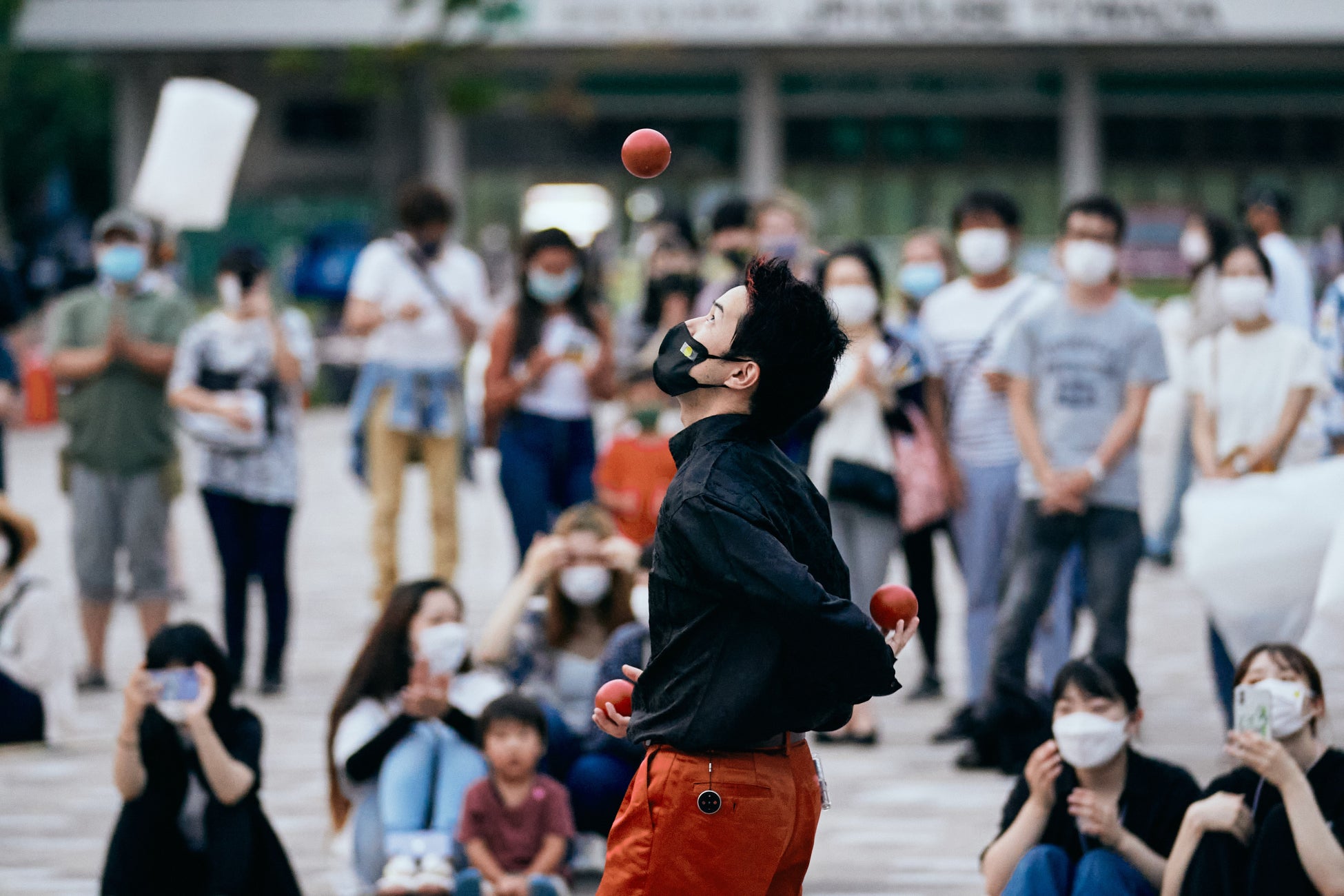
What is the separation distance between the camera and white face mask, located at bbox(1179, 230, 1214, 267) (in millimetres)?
10008

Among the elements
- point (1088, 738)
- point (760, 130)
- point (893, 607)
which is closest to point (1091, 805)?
point (1088, 738)

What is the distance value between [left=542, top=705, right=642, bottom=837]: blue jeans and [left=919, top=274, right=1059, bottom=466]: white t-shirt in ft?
7.22

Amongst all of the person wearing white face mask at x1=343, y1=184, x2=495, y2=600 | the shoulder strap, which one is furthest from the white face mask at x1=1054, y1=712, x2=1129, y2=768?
the person wearing white face mask at x1=343, y1=184, x2=495, y2=600

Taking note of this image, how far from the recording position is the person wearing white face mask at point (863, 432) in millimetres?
6980

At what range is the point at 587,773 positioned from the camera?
5555mm

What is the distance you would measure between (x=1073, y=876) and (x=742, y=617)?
158cm

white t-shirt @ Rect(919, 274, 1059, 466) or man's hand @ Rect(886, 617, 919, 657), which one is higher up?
white t-shirt @ Rect(919, 274, 1059, 466)

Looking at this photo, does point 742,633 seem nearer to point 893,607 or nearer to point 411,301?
point 893,607

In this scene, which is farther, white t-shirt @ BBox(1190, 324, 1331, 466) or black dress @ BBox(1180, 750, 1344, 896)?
white t-shirt @ BBox(1190, 324, 1331, 466)

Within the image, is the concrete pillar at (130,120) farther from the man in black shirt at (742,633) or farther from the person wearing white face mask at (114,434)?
the man in black shirt at (742,633)

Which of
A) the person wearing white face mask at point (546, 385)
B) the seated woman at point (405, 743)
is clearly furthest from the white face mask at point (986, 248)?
the seated woman at point (405, 743)

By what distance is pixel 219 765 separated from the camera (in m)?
4.92

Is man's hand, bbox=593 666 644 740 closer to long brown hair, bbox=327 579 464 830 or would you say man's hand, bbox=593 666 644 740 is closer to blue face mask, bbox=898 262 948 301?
long brown hair, bbox=327 579 464 830

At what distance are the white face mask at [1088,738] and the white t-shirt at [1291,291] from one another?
438 cm
